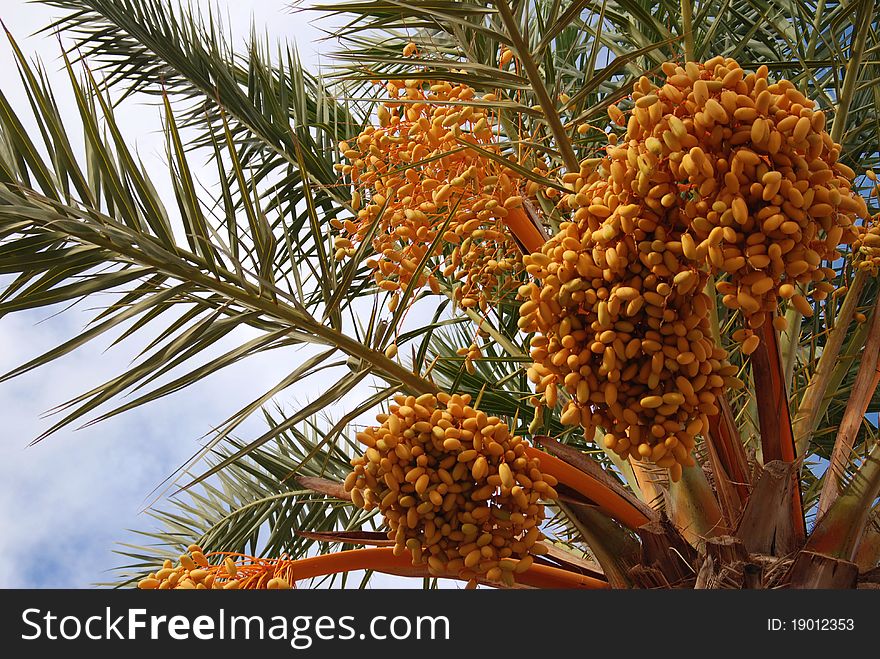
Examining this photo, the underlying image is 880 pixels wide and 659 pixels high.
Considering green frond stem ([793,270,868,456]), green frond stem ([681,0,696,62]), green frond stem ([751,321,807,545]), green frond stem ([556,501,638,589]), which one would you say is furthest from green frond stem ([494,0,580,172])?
green frond stem ([793,270,868,456])

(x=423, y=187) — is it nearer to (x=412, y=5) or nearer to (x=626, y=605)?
(x=412, y=5)

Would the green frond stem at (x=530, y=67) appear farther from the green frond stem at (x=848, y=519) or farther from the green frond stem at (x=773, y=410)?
the green frond stem at (x=848, y=519)

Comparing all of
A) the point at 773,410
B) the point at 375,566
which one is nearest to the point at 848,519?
the point at 773,410

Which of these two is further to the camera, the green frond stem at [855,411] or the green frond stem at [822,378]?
the green frond stem at [822,378]

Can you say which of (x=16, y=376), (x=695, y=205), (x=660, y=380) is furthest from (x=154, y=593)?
(x=695, y=205)

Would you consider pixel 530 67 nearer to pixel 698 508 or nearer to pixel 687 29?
pixel 687 29

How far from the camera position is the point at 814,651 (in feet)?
5.57

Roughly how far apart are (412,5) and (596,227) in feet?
2.10

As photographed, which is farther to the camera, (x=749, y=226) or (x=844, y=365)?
(x=844, y=365)

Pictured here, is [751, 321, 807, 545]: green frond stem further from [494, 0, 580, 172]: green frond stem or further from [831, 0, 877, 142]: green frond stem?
[831, 0, 877, 142]: green frond stem

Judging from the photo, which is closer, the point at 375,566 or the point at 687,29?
the point at 375,566

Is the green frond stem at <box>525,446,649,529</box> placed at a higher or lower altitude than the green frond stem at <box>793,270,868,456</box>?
lower

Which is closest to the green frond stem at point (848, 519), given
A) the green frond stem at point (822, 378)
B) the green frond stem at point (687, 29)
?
the green frond stem at point (822, 378)

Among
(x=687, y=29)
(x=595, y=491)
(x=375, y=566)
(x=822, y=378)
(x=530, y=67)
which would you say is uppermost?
(x=687, y=29)
